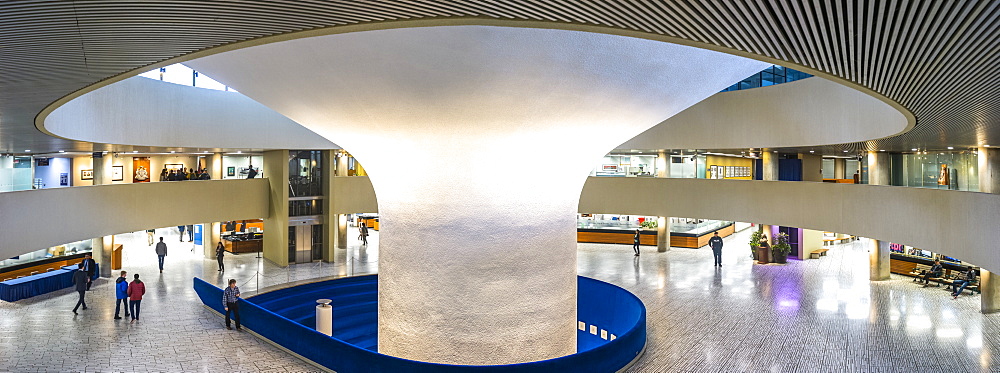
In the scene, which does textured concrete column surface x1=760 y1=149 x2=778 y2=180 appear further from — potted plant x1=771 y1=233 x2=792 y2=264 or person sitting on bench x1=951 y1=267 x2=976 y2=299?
person sitting on bench x1=951 y1=267 x2=976 y2=299

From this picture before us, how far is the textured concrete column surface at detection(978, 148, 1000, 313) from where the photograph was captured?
705 inches

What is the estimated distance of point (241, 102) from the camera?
69.8 ft

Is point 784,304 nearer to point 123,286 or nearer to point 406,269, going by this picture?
point 406,269

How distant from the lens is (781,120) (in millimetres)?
18516

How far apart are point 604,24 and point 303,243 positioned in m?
24.2

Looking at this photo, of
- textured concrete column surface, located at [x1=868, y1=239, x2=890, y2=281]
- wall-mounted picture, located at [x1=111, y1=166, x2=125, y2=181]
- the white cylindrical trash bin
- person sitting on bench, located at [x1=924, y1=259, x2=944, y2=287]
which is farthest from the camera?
wall-mounted picture, located at [x1=111, y1=166, x2=125, y2=181]

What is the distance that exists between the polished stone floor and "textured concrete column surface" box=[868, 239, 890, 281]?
345 mm

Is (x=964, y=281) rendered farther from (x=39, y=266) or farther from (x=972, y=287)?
(x=39, y=266)

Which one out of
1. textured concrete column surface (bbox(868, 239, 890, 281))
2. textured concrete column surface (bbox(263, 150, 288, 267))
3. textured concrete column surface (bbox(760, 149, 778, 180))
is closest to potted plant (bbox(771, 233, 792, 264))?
textured concrete column surface (bbox(760, 149, 778, 180))

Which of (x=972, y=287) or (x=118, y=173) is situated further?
(x=118, y=173)

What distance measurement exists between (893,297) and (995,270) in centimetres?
1115

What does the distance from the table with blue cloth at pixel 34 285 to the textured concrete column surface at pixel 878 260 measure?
2729cm

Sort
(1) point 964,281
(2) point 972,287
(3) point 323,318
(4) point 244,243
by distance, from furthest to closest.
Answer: (4) point 244,243, (2) point 972,287, (1) point 964,281, (3) point 323,318

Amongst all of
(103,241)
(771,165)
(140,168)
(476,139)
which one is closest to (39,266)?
(103,241)
